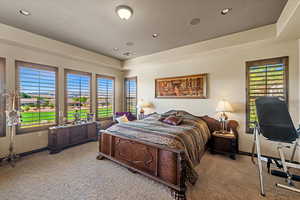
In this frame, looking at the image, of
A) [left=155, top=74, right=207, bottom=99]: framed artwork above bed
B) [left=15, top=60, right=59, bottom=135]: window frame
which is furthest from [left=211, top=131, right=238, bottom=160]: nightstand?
[left=15, top=60, right=59, bottom=135]: window frame

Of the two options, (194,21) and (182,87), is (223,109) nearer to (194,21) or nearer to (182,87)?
(182,87)

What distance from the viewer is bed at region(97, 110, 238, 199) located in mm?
1948

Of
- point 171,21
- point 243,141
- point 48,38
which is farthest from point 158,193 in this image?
point 48,38

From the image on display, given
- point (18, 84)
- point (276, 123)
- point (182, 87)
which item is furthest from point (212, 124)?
point (18, 84)

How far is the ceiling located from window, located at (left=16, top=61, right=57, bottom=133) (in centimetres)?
99

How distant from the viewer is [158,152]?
2162 millimetres

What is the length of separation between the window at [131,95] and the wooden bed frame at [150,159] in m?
2.81

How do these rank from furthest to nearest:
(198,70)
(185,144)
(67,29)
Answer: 1. (198,70)
2. (67,29)
3. (185,144)

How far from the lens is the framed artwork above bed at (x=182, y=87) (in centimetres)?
403

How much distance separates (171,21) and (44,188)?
151 inches

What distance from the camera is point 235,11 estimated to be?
243 cm

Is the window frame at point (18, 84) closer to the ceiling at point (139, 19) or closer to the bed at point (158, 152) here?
the ceiling at point (139, 19)

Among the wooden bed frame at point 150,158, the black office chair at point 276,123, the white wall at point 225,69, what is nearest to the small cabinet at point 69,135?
the wooden bed frame at point 150,158

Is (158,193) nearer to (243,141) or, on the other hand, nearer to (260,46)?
(243,141)
